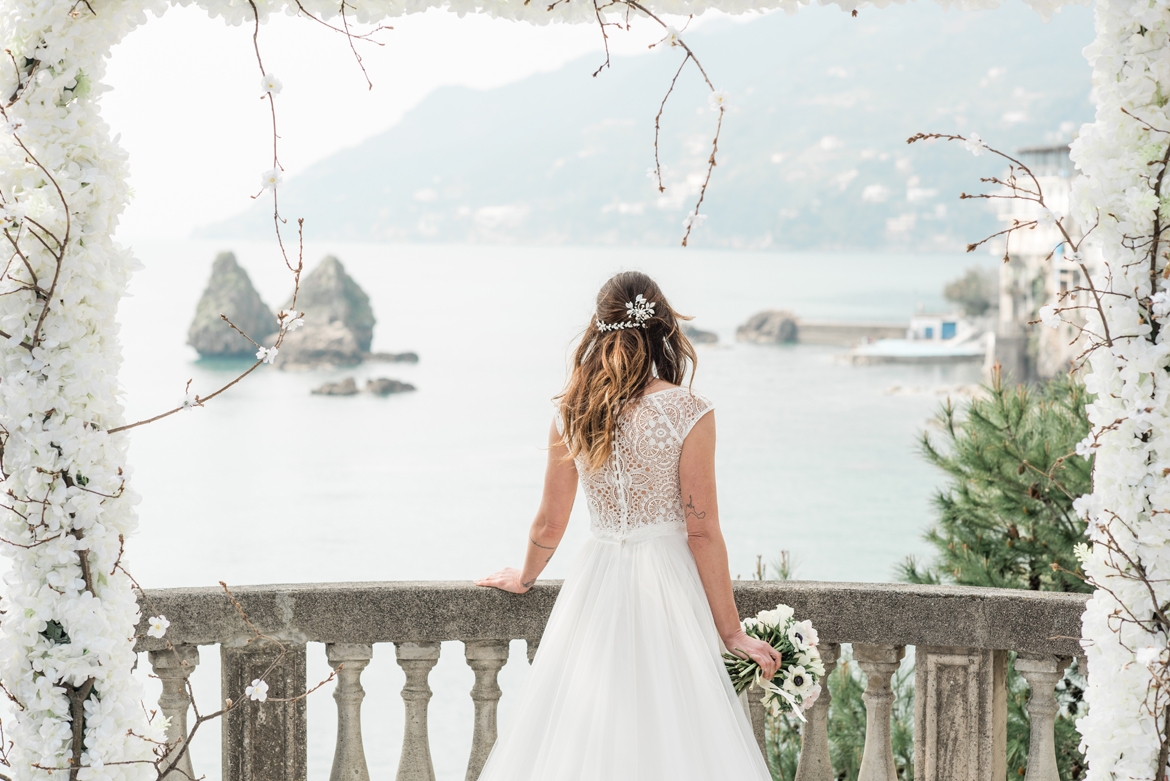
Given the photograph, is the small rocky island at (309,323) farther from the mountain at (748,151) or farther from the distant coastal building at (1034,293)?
the distant coastal building at (1034,293)

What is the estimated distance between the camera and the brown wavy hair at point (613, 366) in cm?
229

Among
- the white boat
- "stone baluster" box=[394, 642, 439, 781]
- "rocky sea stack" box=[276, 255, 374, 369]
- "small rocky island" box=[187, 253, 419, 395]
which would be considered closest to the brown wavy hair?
"stone baluster" box=[394, 642, 439, 781]

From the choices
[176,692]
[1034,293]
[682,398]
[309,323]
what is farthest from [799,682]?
[309,323]

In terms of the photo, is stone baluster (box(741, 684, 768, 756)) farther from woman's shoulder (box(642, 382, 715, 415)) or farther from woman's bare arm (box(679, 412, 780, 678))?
woman's shoulder (box(642, 382, 715, 415))

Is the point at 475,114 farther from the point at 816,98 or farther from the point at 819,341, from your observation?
the point at 819,341

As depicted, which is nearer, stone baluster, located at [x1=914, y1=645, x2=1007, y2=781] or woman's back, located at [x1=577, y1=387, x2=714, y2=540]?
woman's back, located at [x1=577, y1=387, x2=714, y2=540]

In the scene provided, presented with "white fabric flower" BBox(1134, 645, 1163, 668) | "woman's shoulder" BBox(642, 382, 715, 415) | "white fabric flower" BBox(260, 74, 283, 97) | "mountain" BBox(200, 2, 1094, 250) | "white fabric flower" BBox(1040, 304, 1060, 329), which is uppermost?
"mountain" BBox(200, 2, 1094, 250)

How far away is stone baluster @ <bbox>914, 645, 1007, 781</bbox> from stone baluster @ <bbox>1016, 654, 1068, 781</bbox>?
0.06 metres

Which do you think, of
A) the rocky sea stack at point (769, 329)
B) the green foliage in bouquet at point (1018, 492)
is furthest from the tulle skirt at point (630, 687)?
the rocky sea stack at point (769, 329)

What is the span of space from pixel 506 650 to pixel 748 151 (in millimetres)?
89230

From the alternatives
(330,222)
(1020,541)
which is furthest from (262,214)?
(1020,541)

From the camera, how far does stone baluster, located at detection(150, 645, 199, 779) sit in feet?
7.94

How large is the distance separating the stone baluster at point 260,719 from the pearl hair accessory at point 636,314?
43.4 inches

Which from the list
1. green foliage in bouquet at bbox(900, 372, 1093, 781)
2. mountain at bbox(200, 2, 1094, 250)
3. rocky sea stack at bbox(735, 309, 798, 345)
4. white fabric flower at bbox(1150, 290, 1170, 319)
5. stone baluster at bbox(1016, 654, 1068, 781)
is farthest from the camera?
mountain at bbox(200, 2, 1094, 250)
